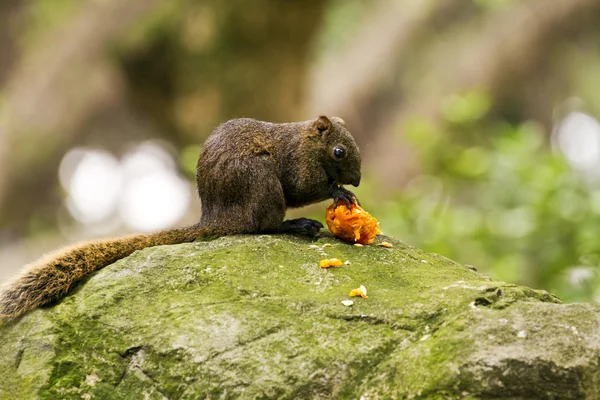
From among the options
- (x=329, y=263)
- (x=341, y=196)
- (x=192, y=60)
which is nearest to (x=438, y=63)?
(x=192, y=60)

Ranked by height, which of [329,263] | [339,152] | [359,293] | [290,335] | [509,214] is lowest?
[290,335]

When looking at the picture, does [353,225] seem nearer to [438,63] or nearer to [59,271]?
[59,271]

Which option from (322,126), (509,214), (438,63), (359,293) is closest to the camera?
(359,293)

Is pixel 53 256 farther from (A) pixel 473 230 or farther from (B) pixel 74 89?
(B) pixel 74 89

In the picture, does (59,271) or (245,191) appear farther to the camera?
(245,191)

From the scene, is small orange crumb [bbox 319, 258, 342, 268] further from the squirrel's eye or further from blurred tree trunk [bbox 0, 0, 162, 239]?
blurred tree trunk [bbox 0, 0, 162, 239]

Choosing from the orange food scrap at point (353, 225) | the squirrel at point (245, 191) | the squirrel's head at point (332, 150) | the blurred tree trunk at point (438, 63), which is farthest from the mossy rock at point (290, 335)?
the blurred tree trunk at point (438, 63)

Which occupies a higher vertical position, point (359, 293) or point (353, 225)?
point (353, 225)
